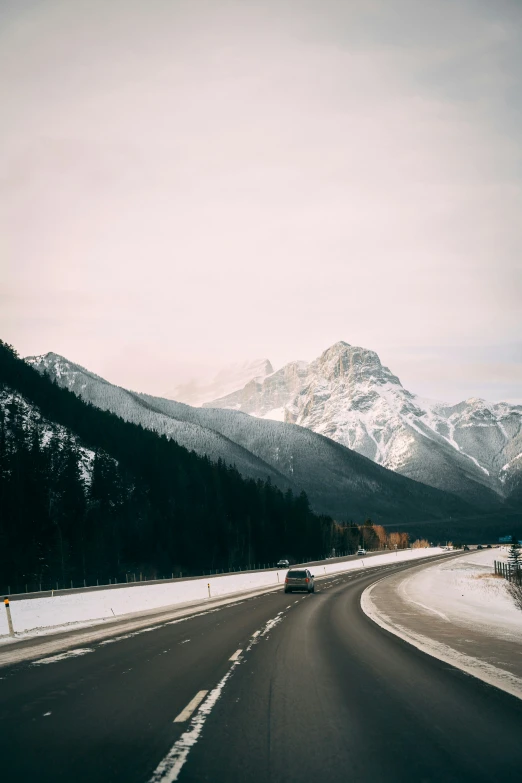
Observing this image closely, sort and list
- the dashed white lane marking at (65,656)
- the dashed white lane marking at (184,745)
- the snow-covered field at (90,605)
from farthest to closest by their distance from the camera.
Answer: the snow-covered field at (90,605) < the dashed white lane marking at (65,656) < the dashed white lane marking at (184,745)

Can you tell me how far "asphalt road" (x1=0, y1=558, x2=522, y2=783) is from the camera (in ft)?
20.1

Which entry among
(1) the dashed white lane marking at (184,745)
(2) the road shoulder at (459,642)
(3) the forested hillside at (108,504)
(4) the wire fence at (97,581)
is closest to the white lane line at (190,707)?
(1) the dashed white lane marking at (184,745)

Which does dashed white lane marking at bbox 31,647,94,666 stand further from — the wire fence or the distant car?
the wire fence

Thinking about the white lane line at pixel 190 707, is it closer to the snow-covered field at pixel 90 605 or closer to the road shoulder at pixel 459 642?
the road shoulder at pixel 459 642

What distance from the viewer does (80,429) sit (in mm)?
125375

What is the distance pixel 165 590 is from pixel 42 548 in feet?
147

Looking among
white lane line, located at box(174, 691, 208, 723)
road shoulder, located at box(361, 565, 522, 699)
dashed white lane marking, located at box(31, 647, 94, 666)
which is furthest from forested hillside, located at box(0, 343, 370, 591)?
white lane line, located at box(174, 691, 208, 723)

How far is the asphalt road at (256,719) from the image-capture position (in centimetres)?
612

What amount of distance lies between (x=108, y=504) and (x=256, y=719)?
98114mm

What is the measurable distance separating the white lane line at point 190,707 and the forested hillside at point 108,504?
68508 mm

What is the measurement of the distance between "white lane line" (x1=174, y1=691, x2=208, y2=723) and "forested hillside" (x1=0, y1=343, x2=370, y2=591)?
6851 centimetres

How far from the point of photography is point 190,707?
8.64m

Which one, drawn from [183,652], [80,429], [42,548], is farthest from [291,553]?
→ [183,652]

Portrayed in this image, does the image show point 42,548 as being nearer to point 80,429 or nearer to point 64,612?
point 80,429
